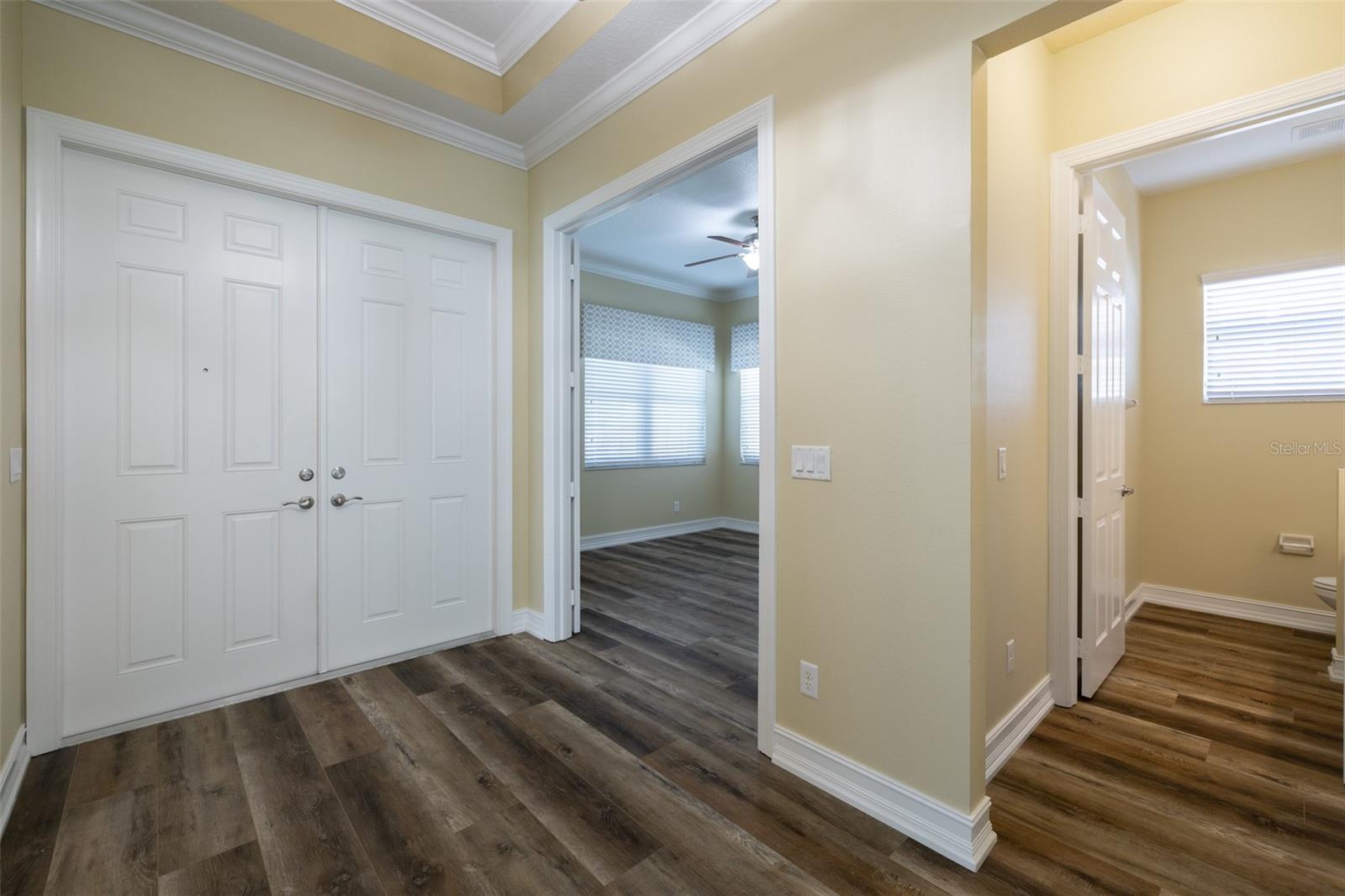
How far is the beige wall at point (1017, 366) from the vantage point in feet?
7.06

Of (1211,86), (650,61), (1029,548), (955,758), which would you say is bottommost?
(955,758)

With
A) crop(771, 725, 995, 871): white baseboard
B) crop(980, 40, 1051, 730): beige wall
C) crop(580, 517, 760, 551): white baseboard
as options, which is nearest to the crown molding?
crop(980, 40, 1051, 730): beige wall

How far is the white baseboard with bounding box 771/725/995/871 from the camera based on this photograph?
5.51ft

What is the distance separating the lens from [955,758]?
5.58ft

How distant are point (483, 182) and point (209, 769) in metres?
3.07

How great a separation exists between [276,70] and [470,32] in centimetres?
89

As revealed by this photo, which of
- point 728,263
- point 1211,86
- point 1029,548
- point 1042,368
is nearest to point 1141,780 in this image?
point 1029,548

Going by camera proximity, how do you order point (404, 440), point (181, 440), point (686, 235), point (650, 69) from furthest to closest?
point (686, 235)
point (404, 440)
point (650, 69)
point (181, 440)

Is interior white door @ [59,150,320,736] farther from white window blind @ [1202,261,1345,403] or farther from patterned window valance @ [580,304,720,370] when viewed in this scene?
white window blind @ [1202,261,1345,403]

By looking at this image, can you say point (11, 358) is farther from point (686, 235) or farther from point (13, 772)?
point (686, 235)

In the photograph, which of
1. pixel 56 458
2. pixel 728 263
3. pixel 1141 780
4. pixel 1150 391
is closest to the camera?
pixel 1141 780

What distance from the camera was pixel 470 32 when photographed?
2.82 metres

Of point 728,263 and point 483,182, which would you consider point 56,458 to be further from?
point 728,263

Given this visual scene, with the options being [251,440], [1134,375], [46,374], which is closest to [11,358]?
[46,374]
